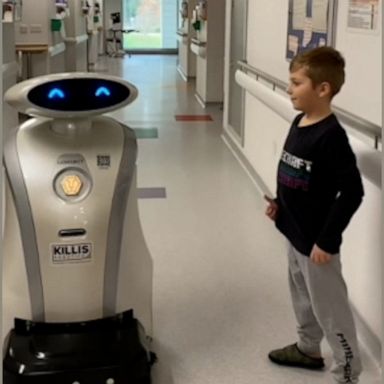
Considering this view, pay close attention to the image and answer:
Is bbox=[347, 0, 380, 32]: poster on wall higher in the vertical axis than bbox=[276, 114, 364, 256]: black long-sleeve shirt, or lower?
higher

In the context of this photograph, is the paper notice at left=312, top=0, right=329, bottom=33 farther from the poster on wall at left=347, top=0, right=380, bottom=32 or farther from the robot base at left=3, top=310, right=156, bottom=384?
the robot base at left=3, top=310, right=156, bottom=384

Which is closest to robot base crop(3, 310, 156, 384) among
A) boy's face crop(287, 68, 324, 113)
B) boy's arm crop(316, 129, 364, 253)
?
boy's arm crop(316, 129, 364, 253)

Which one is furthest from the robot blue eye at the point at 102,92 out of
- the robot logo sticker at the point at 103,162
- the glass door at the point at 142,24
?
the glass door at the point at 142,24

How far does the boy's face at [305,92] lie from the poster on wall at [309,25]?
1163 millimetres

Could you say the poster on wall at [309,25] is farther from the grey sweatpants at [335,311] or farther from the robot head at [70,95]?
the grey sweatpants at [335,311]

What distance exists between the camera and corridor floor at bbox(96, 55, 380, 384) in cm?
259

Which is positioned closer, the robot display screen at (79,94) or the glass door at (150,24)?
the robot display screen at (79,94)

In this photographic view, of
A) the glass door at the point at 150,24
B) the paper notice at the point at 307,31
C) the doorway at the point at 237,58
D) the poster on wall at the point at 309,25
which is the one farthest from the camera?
the glass door at the point at 150,24

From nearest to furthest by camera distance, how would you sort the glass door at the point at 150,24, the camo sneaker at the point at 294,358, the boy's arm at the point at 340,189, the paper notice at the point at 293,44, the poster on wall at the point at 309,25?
the boy's arm at the point at 340,189 → the camo sneaker at the point at 294,358 → the poster on wall at the point at 309,25 → the paper notice at the point at 293,44 → the glass door at the point at 150,24

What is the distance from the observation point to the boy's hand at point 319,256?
2.06 metres

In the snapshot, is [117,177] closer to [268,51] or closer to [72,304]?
[72,304]

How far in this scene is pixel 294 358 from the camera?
8.45 ft

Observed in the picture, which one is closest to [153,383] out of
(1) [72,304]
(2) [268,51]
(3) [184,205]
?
(1) [72,304]

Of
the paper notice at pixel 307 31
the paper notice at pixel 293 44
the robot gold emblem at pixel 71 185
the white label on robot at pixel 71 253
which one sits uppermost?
the paper notice at pixel 307 31
